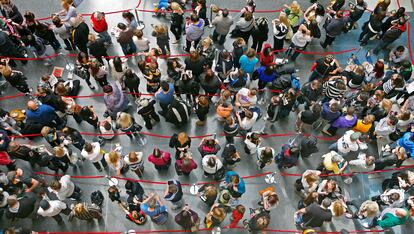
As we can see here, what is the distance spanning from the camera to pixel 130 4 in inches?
482

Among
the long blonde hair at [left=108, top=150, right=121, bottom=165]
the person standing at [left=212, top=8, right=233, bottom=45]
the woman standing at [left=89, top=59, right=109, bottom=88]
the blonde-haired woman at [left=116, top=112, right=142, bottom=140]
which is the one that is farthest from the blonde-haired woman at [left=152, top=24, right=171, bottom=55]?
the long blonde hair at [left=108, top=150, right=121, bottom=165]

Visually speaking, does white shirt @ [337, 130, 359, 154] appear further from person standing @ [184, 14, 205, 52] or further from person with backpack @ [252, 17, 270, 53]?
person standing @ [184, 14, 205, 52]

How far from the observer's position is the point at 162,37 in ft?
33.0

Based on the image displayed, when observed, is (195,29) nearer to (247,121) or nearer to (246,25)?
(246,25)

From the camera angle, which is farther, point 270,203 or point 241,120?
point 241,120

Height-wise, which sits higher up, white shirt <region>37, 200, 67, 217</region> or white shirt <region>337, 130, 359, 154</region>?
white shirt <region>337, 130, 359, 154</region>

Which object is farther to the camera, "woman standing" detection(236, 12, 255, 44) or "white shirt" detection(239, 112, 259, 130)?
"woman standing" detection(236, 12, 255, 44)

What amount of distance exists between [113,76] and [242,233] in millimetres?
5390

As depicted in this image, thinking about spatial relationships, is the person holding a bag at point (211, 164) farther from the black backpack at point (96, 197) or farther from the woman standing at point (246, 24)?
the woman standing at point (246, 24)

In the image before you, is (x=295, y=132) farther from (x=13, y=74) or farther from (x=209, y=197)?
(x=13, y=74)

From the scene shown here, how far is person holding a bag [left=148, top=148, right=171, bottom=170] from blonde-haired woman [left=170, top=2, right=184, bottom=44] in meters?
4.02

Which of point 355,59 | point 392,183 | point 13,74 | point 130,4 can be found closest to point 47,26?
point 13,74

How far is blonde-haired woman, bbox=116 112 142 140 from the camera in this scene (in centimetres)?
868

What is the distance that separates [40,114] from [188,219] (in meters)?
4.27
